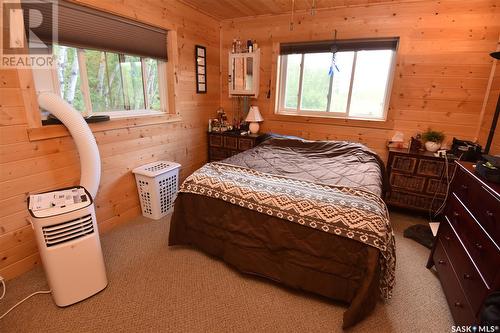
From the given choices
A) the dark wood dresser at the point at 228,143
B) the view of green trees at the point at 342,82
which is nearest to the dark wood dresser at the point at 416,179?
the view of green trees at the point at 342,82

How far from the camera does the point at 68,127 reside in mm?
1852

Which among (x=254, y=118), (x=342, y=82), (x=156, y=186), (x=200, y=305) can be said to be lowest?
(x=200, y=305)

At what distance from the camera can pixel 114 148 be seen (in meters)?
2.42

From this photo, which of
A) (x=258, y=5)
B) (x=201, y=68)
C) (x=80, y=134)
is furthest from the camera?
(x=201, y=68)

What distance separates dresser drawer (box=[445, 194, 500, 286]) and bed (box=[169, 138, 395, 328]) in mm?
404

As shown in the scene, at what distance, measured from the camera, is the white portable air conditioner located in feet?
4.87

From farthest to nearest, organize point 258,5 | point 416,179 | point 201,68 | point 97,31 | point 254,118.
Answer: point 254,118, point 201,68, point 258,5, point 416,179, point 97,31

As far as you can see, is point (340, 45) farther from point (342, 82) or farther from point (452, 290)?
point (452, 290)

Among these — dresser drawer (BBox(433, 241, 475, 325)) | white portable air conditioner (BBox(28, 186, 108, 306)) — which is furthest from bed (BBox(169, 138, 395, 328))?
white portable air conditioner (BBox(28, 186, 108, 306))

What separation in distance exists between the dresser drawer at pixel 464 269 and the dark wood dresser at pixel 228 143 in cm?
223

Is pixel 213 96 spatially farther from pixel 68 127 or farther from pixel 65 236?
pixel 65 236

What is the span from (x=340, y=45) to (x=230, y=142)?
1874mm

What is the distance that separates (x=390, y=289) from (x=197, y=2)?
3.46 meters

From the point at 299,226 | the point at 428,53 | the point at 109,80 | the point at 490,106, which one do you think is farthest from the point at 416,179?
the point at 109,80
